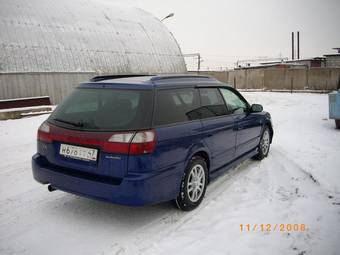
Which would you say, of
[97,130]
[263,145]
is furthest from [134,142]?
[263,145]

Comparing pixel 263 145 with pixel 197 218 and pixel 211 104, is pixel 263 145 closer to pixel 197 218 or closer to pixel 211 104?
pixel 211 104

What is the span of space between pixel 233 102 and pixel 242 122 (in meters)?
0.38

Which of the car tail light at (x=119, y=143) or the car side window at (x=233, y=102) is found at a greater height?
the car side window at (x=233, y=102)

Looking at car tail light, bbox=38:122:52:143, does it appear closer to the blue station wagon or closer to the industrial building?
the blue station wagon

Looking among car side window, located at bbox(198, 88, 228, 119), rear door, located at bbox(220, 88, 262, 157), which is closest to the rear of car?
car side window, located at bbox(198, 88, 228, 119)

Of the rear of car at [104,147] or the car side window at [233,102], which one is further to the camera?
the car side window at [233,102]

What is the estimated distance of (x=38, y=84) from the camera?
16.3 metres

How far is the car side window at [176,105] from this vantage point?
352cm

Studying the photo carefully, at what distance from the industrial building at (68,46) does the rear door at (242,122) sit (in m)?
13.6

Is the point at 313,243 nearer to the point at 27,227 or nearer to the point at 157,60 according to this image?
the point at 27,227

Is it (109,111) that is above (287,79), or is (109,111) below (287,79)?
below

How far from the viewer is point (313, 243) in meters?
3.27

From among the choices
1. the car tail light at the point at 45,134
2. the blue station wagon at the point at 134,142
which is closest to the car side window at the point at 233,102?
the blue station wagon at the point at 134,142
